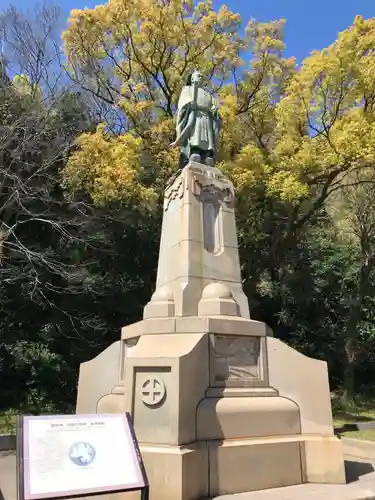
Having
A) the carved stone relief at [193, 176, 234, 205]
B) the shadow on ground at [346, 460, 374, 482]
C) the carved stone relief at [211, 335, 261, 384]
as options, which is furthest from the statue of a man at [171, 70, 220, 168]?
the shadow on ground at [346, 460, 374, 482]

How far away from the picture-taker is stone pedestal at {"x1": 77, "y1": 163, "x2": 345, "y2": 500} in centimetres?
586

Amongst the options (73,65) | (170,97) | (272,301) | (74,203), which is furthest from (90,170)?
(272,301)

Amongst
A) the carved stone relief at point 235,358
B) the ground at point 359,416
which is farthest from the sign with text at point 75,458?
the ground at point 359,416

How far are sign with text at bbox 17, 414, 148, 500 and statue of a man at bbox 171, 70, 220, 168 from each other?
230 inches

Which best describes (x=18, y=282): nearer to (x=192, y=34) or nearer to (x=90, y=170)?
(x=90, y=170)

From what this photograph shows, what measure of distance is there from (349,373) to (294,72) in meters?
11.4

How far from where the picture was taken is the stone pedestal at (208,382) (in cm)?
586

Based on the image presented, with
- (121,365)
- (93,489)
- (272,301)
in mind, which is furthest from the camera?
(272,301)

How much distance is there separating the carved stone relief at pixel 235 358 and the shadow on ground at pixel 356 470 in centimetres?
193

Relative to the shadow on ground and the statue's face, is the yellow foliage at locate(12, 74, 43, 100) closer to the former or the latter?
the statue's face

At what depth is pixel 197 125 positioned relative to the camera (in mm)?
9109

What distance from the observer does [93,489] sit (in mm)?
3754

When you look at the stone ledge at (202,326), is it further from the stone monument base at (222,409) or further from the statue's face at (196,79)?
the statue's face at (196,79)

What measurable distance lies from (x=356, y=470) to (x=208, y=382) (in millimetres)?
2975
